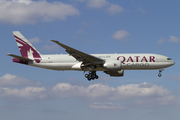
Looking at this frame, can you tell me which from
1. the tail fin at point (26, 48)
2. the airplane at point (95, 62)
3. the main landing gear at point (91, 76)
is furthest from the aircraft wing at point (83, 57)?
the tail fin at point (26, 48)

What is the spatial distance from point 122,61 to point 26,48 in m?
16.1

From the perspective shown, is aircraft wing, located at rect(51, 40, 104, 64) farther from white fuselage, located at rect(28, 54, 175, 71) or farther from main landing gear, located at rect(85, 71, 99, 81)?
main landing gear, located at rect(85, 71, 99, 81)

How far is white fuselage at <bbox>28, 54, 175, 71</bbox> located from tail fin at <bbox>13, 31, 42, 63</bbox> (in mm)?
1265

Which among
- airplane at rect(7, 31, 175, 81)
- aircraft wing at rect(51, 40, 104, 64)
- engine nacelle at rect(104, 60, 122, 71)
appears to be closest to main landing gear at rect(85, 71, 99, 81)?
airplane at rect(7, 31, 175, 81)

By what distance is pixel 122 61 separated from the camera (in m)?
43.3

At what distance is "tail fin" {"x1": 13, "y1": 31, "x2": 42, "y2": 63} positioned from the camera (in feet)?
152

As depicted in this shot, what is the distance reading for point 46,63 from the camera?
45.0 meters

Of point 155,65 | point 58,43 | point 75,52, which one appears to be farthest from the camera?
point 155,65

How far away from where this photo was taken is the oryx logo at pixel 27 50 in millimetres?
46156

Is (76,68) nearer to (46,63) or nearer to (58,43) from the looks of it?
(46,63)

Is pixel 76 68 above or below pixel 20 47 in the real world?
below

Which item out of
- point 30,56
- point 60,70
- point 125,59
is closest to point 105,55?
point 125,59

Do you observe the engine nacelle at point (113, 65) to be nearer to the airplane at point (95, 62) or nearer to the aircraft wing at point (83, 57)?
the airplane at point (95, 62)

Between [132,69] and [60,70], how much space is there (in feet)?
36.7
